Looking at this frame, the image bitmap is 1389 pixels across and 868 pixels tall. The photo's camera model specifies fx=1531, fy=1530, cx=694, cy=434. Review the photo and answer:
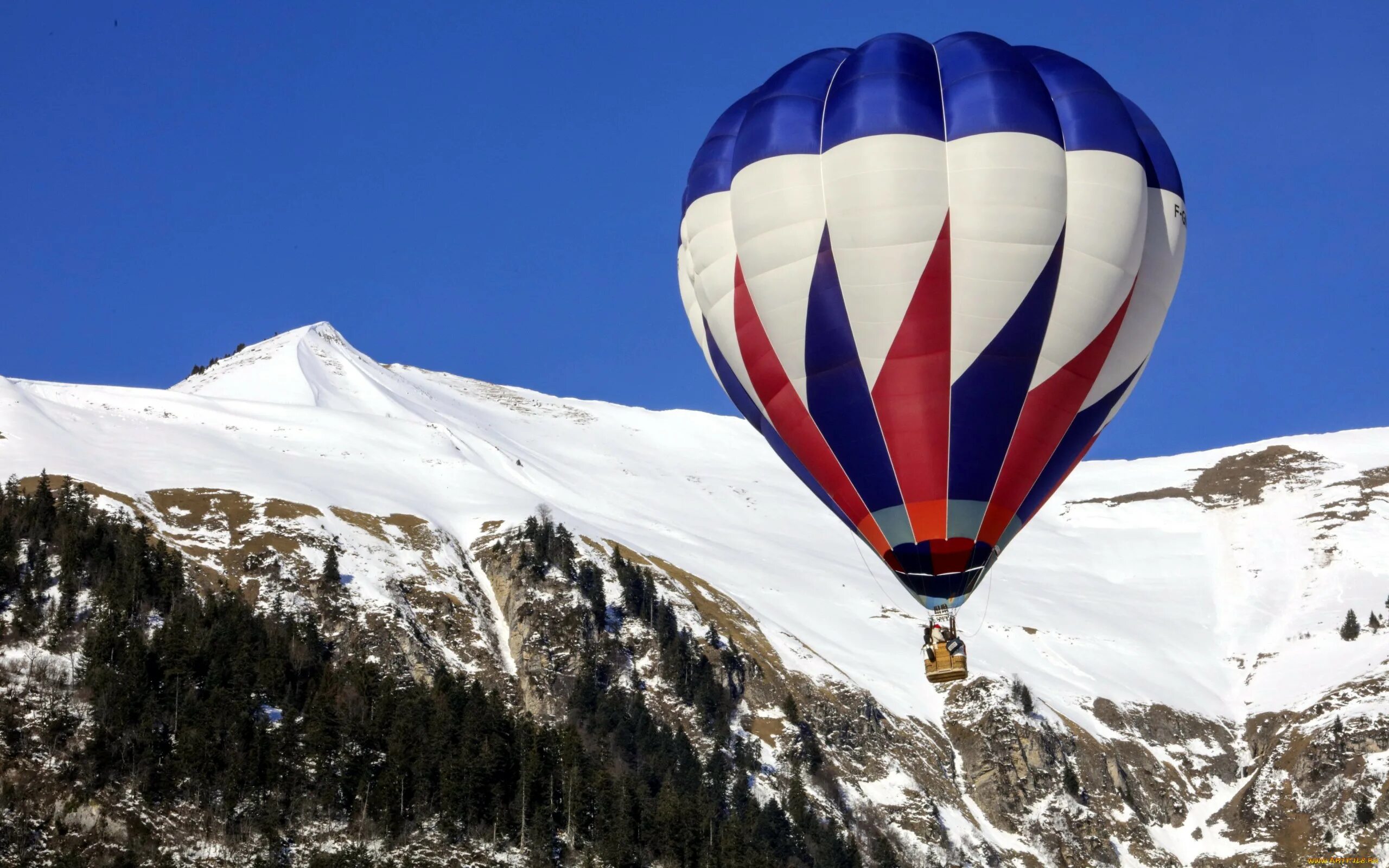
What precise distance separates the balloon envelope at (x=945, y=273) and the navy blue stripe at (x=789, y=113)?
0.19 ft

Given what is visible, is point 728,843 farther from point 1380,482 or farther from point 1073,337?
point 1380,482

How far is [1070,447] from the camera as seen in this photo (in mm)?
36156

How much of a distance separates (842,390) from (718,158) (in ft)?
22.1

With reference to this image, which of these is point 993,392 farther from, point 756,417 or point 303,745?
point 303,745

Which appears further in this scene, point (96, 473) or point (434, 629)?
point (96, 473)

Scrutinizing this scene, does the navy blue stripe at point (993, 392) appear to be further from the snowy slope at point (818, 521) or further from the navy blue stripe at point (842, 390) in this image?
the snowy slope at point (818, 521)

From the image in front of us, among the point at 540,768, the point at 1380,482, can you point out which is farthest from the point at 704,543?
the point at 1380,482

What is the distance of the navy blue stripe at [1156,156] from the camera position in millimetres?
Result: 36000

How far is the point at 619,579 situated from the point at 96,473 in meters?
35.6

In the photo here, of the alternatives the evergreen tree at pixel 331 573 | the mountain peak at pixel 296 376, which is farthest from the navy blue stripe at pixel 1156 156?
the mountain peak at pixel 296 376

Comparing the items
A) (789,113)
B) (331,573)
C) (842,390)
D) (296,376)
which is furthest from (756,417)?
(296,376)

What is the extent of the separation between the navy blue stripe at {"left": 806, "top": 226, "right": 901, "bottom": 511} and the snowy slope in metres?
62.4

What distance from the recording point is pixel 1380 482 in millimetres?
155500

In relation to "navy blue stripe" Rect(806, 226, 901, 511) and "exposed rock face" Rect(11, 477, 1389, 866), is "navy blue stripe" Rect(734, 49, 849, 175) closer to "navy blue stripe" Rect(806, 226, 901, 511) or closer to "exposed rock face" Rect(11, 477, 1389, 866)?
"navy blue stripe" Rect(806, 226, 901, 511)
